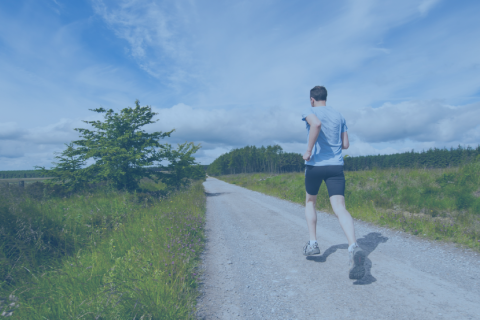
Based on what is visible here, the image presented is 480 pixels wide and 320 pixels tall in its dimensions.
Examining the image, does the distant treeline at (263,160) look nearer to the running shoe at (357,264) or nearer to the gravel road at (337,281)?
the gravel road at (337,281)

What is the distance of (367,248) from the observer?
161 inches

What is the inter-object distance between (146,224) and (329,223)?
14.0ft

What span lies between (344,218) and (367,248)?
61.8 inches

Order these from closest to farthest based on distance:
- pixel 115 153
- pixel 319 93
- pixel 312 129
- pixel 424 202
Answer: pixel 312 129, pixel 319 93, pixel 424 202, pixel 115 153

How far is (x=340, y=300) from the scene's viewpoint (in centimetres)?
247

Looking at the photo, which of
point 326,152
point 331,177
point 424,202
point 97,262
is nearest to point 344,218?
point 331,177

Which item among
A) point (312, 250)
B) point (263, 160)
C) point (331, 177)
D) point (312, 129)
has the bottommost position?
point (312, 250)

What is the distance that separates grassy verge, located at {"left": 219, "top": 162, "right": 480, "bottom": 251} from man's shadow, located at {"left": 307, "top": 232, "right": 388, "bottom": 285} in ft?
2.47

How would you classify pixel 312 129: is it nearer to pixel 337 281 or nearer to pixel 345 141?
pixel 345 141

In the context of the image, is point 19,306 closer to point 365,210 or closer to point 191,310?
point 191,310

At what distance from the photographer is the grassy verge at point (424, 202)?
4.64m

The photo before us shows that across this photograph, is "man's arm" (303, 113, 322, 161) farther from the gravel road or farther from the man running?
the gravel road

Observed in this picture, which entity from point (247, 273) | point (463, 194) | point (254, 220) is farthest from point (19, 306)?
point (463, 194)

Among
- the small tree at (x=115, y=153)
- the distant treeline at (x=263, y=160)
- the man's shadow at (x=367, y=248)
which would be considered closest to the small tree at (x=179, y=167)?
the small tree at (x=115, y=153)
